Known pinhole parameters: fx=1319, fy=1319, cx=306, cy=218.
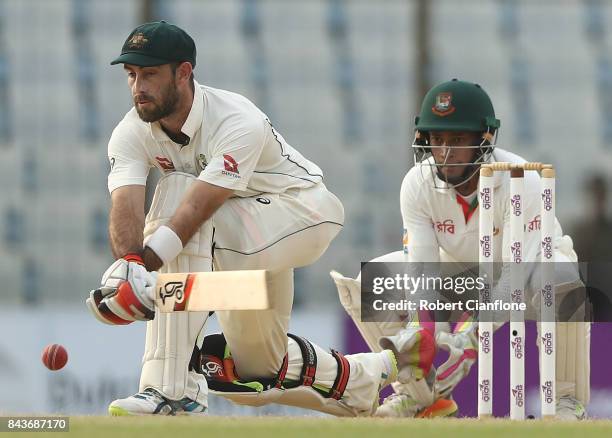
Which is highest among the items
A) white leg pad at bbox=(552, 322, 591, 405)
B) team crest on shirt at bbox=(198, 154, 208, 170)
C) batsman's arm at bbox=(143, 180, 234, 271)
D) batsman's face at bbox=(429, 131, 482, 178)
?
batsman's face at bbox=(429, 131, 482, 178)

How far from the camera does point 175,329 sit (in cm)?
353

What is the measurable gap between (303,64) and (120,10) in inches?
52.7

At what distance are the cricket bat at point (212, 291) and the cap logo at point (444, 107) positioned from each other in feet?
4.27

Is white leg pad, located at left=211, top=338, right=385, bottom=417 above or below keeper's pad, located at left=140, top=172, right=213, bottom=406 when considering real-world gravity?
below

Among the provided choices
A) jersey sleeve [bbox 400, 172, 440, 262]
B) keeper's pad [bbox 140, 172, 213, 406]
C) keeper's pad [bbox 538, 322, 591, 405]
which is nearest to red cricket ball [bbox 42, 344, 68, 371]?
keeper's pad [bbox 140, 172, 213, 406]

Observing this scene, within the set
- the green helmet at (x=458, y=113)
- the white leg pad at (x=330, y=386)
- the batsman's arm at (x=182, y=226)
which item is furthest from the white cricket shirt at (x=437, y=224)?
the batsman's arm at (x=182, y=226)

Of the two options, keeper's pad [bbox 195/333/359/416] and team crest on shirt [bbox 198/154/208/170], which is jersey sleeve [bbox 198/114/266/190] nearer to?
team crest on shirt [bbox 198/154/208/170]

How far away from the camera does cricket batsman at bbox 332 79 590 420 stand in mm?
4160

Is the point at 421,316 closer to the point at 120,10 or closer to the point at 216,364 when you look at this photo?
the point at 216,364

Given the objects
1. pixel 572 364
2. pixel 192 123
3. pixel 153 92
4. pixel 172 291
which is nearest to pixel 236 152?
pixel 192 123

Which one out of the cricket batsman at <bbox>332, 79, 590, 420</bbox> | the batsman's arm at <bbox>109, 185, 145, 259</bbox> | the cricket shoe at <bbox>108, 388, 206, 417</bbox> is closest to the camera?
the cricket shoe at <bbox>108, 388, 206, 417</bbox>

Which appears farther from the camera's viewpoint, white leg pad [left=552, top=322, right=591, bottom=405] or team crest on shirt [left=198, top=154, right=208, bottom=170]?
white leg pad [left=552, top=322, right=591, bottom=405]

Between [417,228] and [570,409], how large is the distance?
795 mm

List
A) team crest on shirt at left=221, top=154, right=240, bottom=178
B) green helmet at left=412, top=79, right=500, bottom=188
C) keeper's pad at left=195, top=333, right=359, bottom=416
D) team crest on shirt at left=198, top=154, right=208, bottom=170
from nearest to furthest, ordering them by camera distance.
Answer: team crest on shirt at left=221, top=154, right=240, bottom=178, team crest on shirt at left=198, top=154, right=208, bottom=170, keeper's pad at left=195, top=333, right=359, bottom=416, green helmet at left=412, top=79, right=500, bottom=188
